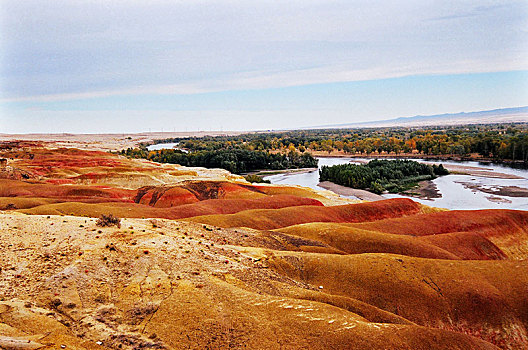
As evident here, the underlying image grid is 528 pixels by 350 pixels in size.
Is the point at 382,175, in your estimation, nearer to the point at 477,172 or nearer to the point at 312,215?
the point at 477,172

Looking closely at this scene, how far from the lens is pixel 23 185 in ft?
172

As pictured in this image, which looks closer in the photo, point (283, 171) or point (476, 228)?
point (476, 228)

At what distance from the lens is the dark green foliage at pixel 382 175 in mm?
92812

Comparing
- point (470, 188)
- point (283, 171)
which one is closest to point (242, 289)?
point (470, 188)

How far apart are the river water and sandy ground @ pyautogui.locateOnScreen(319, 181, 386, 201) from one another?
11.1 feet

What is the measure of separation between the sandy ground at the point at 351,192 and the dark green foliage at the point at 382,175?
308cm

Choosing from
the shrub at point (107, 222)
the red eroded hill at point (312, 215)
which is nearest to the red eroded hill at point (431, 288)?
the shrub at point (107, 222)

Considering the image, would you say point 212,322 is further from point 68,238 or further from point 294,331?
point 68,238

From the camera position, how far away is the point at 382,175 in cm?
10062

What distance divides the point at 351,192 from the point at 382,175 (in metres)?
19.8

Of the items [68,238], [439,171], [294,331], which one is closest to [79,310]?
[68,238]

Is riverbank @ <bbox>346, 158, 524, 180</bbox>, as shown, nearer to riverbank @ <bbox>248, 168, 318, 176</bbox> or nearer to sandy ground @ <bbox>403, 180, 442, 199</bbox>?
sandy ground @ <bbox>403, 180, 442, 199</bbox>

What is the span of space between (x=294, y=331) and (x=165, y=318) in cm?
514

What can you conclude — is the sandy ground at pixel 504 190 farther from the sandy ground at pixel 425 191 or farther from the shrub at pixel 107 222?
the shrub at pixel 107 222
